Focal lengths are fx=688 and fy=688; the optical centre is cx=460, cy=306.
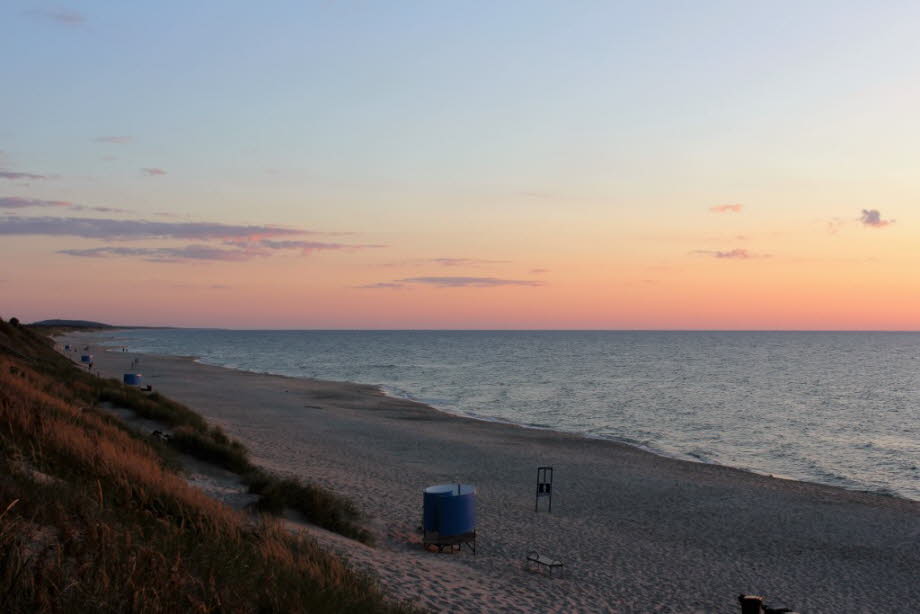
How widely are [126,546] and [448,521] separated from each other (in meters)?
7.81

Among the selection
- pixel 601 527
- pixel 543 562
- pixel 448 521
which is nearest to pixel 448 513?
pixel 448 521

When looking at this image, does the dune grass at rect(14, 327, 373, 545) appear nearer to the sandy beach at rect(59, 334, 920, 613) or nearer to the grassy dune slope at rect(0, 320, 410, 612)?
the sandy beach at rect(59, 334, 920, 613)

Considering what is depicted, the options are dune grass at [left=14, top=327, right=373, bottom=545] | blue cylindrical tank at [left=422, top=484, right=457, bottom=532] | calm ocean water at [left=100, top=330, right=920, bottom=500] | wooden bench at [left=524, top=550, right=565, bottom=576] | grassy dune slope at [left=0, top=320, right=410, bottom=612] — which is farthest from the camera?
calm ocean water at [left=100, top=330, right=920, bottom=500]

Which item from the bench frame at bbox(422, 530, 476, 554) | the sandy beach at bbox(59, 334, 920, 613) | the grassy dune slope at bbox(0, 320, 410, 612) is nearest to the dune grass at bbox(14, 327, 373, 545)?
the sandy beach at bbox(59, 334, 920, 613)

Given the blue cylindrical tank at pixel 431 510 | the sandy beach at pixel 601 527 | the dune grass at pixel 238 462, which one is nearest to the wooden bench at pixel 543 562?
the sandy beach at pixel 601 527

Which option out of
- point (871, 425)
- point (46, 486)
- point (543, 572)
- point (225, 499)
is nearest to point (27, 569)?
point (46, 486)

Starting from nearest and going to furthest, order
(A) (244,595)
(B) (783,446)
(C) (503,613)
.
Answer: (A) (244,595) < (C) (503,613) < (B) (783,446)

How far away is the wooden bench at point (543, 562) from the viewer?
475 inches

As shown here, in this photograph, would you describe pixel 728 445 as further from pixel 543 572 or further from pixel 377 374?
pixel 377 374

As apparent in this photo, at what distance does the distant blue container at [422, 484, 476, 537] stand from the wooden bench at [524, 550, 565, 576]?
3.88ft

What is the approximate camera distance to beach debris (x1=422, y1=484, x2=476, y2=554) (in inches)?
489

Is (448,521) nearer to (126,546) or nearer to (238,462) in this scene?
(238,462)

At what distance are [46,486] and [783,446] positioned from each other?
31.6 meters

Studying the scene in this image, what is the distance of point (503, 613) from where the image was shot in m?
9.48
